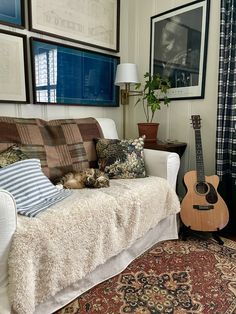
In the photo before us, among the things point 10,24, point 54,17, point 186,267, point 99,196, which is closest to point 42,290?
point 99,196

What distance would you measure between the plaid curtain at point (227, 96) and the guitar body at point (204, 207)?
236 mm

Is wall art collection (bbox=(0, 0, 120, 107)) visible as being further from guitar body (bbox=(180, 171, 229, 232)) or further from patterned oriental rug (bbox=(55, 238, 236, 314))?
patterned oriental rug (bbox=(55, 238, 236, 314))

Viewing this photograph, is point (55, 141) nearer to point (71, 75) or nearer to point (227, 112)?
point (71, 75)

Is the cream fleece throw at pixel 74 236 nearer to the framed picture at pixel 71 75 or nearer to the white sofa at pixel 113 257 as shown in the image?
the white sofa at pixel 113 257

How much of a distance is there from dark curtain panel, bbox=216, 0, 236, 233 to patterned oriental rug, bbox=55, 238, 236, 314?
492mm

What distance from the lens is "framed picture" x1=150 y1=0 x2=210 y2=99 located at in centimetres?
220

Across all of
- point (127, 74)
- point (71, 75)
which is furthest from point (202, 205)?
point (71, 75)

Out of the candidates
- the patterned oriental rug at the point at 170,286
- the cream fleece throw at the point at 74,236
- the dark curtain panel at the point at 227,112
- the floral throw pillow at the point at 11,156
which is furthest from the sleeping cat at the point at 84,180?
the dark curtain panel at the point at 227,112

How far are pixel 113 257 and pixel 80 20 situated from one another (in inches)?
83.0

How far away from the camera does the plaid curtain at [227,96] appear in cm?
194

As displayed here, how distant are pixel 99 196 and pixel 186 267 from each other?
0.76 meters

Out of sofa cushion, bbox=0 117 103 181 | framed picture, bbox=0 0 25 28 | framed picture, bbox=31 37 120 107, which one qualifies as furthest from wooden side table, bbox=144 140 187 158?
framed picture, bbox=0 0 25 28

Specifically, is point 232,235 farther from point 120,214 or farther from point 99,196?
point 99,196

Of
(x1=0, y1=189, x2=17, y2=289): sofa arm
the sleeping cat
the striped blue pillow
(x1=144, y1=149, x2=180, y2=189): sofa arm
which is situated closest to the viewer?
(x1=0, y1=189, x2=17, y2=289): sofa arm
